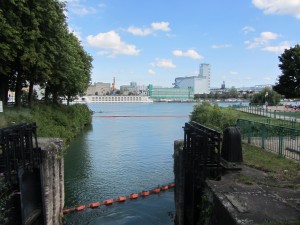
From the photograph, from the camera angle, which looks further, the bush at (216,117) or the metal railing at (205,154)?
the bush at (216,117)

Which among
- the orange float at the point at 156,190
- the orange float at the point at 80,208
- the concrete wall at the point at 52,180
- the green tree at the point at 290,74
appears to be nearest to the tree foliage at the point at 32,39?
the concrete wall at the point at 52,180

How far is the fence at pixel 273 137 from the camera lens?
14.0m

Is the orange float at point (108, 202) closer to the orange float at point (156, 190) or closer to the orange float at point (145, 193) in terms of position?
the orange float at point (145, 193)

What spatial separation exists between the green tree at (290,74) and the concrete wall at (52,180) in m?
35.5

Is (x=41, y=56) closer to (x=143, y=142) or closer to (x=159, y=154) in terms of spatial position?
(x=159, y=154)

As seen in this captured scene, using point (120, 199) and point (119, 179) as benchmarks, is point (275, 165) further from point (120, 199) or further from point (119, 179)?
point (119, 179)

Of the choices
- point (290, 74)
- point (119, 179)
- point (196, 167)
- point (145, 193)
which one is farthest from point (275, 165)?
point (290, 74)

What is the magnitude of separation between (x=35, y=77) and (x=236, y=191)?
2093cm

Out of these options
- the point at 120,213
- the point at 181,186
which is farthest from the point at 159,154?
the point at 181,186

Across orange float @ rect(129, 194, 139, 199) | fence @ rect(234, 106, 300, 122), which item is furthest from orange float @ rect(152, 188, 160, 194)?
fence @ rect(234, 106, 300, 122)

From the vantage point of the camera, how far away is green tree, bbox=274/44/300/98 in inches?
1656

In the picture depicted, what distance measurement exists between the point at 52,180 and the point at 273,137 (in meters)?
9.89

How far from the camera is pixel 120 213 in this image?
15.0 meters

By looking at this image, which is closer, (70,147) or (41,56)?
(41,56)
